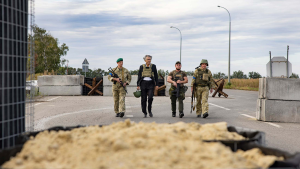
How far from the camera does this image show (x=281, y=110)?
10148 mm

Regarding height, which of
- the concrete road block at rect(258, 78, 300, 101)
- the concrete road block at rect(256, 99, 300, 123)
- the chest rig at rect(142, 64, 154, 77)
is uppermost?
the chest rig at rect(142, 64, 154, 77)

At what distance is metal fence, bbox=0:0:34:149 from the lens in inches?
160

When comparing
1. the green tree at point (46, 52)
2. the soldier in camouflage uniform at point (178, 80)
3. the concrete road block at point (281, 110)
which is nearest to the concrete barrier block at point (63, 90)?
the soldier in camouflage uniform at point (178, 80)

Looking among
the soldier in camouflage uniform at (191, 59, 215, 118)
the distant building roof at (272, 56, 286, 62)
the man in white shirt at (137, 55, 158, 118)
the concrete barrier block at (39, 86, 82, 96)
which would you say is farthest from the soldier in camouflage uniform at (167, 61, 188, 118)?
the concrete barrier block at (39, 86, 82, 96)

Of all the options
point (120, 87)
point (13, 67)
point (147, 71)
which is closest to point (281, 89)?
point (147, 71)

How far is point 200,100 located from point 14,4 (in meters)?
7.71

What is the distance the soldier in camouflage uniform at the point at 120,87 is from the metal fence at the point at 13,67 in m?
6.54

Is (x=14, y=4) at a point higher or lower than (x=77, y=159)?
higher

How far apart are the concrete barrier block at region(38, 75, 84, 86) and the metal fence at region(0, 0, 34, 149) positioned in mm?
20336

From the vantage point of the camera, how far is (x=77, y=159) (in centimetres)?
277

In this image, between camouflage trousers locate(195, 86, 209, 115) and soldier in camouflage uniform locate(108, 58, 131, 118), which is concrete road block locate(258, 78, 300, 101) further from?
soldier in camouflage uniform locate(108, 58, 131, 118)

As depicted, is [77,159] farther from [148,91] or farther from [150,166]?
[148,91]

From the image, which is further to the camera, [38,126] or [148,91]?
[148,91]

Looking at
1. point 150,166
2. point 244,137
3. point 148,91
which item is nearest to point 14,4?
point 150,166
